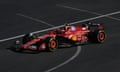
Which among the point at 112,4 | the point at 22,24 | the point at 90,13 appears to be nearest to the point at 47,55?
the point at 22,24

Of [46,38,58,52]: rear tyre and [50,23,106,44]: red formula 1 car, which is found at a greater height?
[50,23,106,44]: red formula 1 car

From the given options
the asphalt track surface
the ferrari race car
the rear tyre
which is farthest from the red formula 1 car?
the rear tyre

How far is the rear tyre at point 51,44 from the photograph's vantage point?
3225cm

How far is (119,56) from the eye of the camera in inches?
1255

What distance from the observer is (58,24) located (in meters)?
41.4

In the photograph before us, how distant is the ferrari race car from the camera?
32375 mm

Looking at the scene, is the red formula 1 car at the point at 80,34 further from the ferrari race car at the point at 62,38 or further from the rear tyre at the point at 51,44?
the rear tyre at the point at 51,44

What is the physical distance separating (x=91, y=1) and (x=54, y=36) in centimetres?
1607

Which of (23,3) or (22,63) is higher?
(23,3)

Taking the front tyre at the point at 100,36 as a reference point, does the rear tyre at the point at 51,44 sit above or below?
below

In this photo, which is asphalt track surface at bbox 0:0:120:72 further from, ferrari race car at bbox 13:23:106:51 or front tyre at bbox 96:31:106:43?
ferrari race car at bbox 13:23:106:51

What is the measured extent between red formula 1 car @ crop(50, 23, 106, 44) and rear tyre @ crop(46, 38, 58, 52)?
2.62ft

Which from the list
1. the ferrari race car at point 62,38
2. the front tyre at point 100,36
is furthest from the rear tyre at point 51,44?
the front tyre at point 100,36

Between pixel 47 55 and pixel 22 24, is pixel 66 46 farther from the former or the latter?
pixel 22 24
